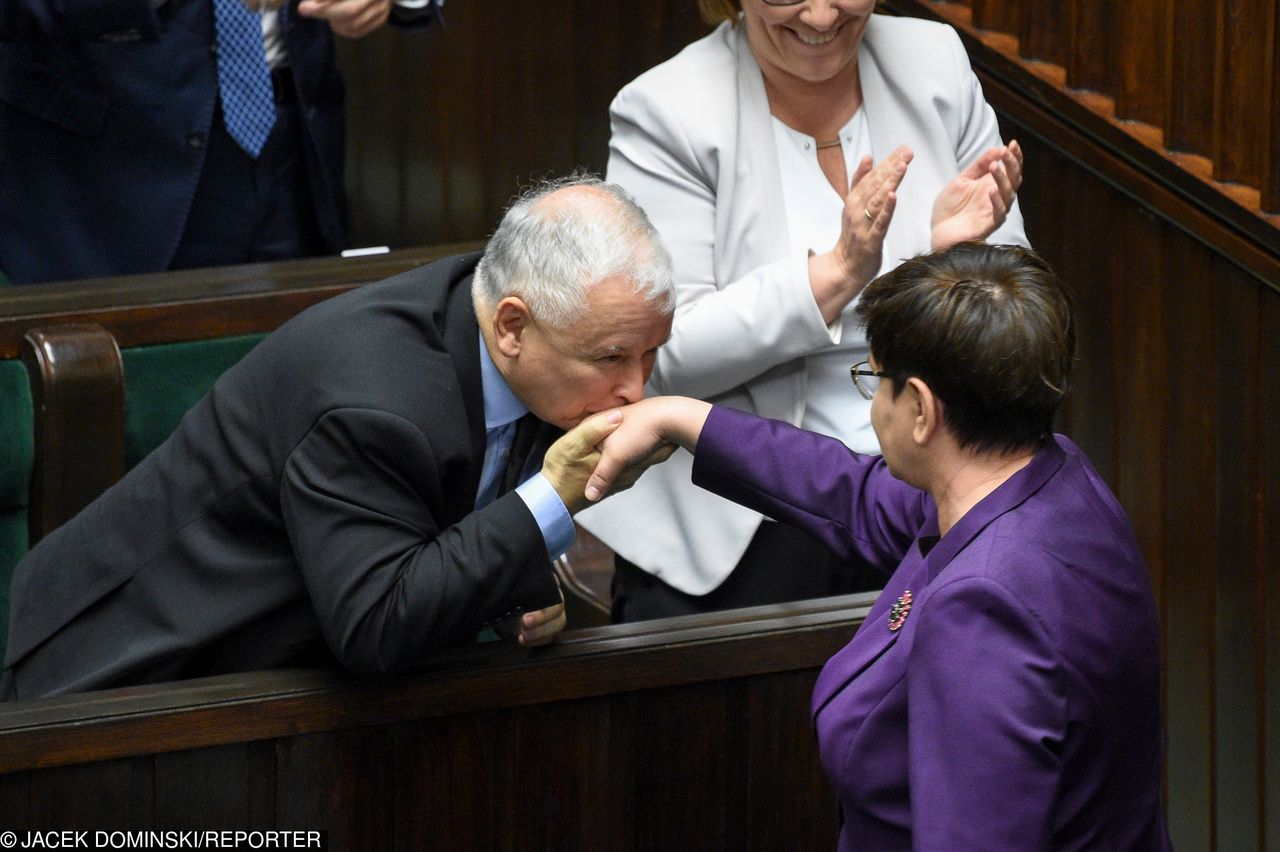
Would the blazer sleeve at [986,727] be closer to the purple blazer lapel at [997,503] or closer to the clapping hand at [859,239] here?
the purple blazer lapel at [997,503]

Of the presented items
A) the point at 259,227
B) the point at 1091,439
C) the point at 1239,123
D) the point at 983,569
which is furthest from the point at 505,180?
the point at 983,569

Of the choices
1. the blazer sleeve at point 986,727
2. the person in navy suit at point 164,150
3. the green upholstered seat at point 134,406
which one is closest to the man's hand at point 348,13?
the person in navy suit at point 164,150

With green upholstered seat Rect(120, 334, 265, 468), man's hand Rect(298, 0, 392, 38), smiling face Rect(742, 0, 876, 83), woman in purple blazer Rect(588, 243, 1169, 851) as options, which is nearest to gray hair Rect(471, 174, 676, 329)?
woman in purple blazer Rect(588, 243, 1169, 851)

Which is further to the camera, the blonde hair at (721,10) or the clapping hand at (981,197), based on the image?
the blonde hair at (721,10)

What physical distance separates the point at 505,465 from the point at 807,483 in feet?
1.25

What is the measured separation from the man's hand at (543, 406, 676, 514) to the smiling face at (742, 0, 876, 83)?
71 centimetres

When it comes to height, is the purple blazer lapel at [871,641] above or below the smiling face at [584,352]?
below

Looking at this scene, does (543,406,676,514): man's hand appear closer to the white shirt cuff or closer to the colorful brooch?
the white shirt cuff

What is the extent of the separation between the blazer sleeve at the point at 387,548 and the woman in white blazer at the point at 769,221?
0.52 meters

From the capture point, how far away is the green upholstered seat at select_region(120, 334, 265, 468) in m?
3.11

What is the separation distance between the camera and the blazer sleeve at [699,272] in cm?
238

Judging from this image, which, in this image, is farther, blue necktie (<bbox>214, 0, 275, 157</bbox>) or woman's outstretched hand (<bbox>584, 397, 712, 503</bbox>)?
blue necktie (<bbox>214, 0, 275, 157</bbox>)

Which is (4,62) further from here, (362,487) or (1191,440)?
(1191,440)

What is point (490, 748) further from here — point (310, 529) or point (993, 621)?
point (993, 621)
